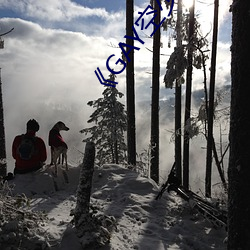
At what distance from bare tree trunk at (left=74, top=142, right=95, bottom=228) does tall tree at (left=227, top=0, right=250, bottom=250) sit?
253cm

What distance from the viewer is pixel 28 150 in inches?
367

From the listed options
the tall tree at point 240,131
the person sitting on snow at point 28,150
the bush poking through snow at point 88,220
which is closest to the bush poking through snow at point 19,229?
the bush poking through snow at point 88,220

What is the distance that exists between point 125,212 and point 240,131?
12.6ft

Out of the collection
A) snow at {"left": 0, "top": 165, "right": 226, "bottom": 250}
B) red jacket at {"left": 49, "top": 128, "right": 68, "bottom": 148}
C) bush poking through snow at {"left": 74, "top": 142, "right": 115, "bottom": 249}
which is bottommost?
snow at {"left": 0, "top": 165, "right": 226, "bottom": 250}

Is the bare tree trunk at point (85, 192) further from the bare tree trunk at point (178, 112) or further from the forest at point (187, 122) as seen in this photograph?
the bare tree trunk at point (178, 112)

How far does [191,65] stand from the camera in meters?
16.2

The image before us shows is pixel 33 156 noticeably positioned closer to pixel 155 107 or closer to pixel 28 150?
pixel 28 150

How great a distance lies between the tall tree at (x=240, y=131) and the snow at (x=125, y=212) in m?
1.82

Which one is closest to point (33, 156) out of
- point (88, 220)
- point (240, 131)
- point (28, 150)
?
point (28, 150)

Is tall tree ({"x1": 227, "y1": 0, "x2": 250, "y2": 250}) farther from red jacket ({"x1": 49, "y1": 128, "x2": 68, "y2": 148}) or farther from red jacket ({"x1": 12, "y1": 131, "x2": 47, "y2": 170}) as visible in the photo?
red jacket ({"x1": 12, "y1": 131, "x2": 47, "y2": 170})

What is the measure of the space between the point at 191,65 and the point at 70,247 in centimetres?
1276

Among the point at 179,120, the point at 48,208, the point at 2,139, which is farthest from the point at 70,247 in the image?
the point at 179,120

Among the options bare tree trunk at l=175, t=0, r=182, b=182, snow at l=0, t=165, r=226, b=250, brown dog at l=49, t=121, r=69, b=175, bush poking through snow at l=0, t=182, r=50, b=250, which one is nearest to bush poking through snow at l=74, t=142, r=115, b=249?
snow at l=0, t=165, r=226, b=250

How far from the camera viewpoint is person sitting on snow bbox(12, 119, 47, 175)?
930cm
